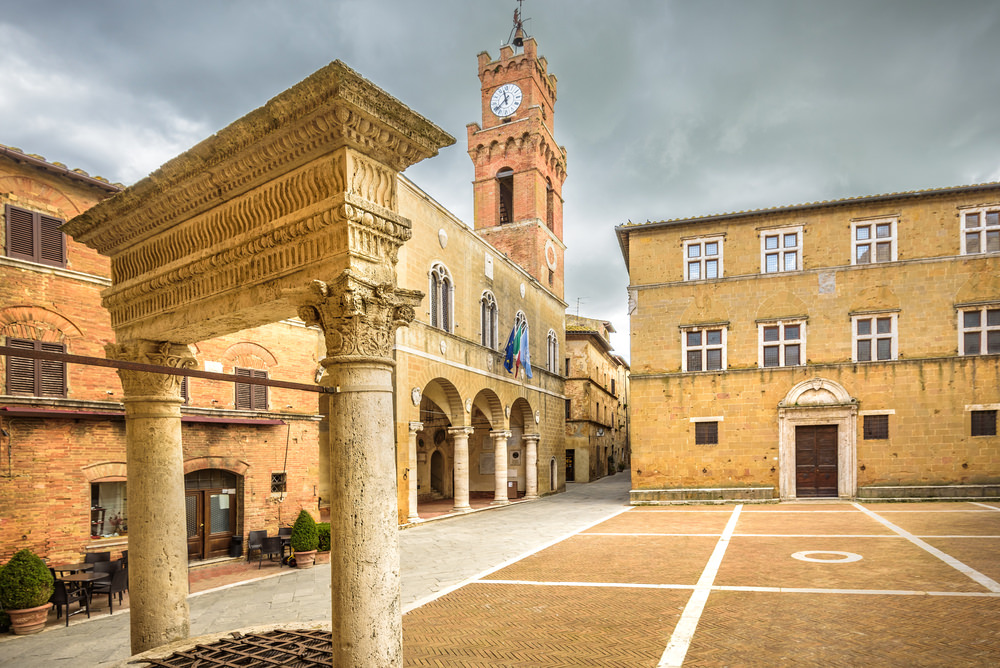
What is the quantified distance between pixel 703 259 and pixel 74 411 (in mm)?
21329

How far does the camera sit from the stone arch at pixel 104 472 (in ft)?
40.8

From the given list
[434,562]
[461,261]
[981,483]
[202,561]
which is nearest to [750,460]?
[981,483]

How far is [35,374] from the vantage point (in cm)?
1180

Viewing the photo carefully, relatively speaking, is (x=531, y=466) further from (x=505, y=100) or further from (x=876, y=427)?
(x=505, y=100)

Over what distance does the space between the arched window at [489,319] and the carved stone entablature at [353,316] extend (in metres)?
20.2

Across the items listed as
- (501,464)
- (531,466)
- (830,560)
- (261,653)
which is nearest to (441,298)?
(501,464)

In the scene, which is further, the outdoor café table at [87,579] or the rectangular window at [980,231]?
the rectangular window at [980,231]

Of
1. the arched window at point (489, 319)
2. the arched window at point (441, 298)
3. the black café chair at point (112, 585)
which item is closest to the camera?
the black café chair at point (112, 585)

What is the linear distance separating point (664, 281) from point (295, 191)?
22.3 m

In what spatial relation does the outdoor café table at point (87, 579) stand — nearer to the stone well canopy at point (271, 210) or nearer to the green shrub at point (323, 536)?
the green shrub at point (323, 536)

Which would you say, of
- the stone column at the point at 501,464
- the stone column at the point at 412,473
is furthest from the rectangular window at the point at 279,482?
the stone column at the point at 501,464

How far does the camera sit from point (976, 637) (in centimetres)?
→ 779

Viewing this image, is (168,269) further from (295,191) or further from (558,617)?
(558,617)

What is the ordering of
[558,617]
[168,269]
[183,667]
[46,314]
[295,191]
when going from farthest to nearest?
[46,314]
[558,617]
[168,269]
[183,667]
[295,191]
